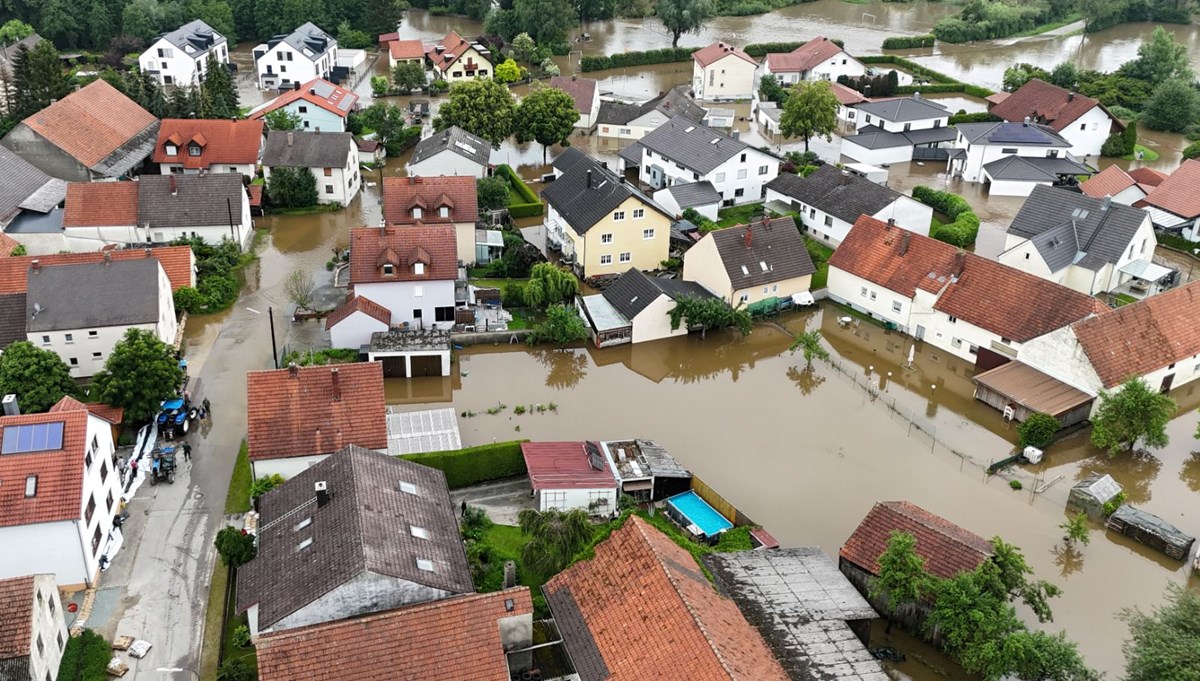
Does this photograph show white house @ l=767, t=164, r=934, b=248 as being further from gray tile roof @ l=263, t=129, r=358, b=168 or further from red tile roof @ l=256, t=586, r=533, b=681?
red tile roof @ l=256, t=586, r=533, b=681

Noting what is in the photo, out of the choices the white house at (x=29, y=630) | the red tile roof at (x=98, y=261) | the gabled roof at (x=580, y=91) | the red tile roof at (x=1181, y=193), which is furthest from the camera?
the gabled roof at (x=580, y=91)

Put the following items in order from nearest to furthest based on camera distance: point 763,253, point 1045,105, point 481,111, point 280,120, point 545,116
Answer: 1. point 763,253
2. point 481,111
3. point 545,116
4. point 280,120
5. point 1045,105

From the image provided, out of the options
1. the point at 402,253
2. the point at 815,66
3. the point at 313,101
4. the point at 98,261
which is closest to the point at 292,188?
the point at 313,101

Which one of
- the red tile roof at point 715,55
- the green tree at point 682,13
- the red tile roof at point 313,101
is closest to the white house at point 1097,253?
the red tile roof at point 715,55

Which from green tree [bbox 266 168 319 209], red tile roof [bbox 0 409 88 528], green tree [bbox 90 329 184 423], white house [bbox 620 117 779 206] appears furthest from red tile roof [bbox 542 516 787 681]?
green tree [bbox 266 168 319 209]

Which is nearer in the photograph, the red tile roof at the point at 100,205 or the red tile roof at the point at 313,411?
the red tile roof at the point at 313,411

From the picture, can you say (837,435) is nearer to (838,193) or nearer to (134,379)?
(838,193)

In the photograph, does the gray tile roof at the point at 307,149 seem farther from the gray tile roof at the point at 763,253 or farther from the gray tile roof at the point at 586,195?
the gray tile roof at the point at 763,253
